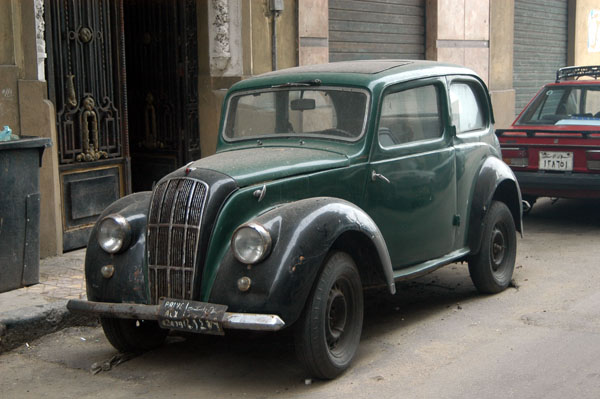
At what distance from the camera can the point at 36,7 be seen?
23.7 feet

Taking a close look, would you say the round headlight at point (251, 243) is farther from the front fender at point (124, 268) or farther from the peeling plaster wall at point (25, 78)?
the peeling plaster wall at point (25, 78)

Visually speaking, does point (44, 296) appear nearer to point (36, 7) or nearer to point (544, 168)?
point (36, 7)

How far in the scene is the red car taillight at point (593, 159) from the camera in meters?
8.58

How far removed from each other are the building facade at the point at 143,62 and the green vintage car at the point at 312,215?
8.07 feet

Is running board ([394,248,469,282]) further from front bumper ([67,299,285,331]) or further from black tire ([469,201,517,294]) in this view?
front bumper ([67,299,285,331])

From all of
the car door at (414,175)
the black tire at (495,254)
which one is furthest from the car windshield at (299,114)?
the black tire at (495,254)

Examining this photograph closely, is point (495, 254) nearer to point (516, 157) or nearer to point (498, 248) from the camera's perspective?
point (498, 248)


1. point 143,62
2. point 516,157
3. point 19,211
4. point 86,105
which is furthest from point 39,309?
point 516,157

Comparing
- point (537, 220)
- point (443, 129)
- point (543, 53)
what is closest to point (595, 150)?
point (537, 220)

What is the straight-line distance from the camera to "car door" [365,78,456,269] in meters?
5.36

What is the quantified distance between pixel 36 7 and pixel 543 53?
12.9m

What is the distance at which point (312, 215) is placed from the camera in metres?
4.48

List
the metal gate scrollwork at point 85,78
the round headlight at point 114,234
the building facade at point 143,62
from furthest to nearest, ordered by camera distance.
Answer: the metal gate scrollwork at point 85,78, the building facade at point 143,62, the round headlight at point 114,234

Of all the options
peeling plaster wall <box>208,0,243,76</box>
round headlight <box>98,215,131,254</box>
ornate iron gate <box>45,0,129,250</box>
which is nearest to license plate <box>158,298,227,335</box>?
round headlight <box>98,215,131,254</box>
